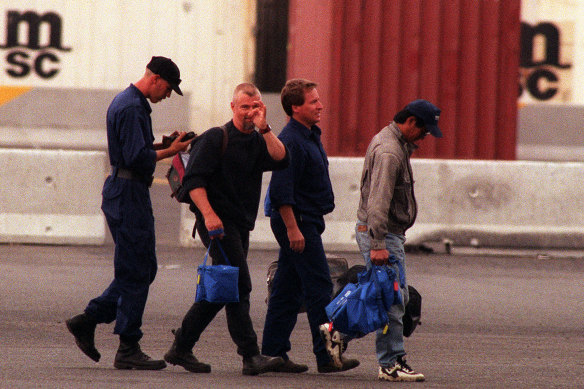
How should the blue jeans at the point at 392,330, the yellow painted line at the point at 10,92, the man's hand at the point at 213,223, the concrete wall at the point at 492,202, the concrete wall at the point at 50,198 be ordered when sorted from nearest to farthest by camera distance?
1. the man's hand at the point at 213,223
2. the blue jeans at the point at 392,330
3. the concrete wall at the point at 50,198
4. the concrete wall at the point at 492,202
5. the yellow painted line at the point at 10,92

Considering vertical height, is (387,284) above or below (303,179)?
below

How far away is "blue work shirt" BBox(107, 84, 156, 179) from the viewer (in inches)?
274

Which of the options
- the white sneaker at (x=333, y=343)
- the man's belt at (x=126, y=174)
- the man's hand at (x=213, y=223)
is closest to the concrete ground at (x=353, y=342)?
the white sneaker at (x=333, y=343)

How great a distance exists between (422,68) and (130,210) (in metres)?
7.29

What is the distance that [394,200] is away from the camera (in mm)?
7125

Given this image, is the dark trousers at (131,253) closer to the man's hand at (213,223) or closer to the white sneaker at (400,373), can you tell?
the man's hand at (213,223)

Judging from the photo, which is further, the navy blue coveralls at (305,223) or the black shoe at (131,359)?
the navy blue coveralls at (305,223)

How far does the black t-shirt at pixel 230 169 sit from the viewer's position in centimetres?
701

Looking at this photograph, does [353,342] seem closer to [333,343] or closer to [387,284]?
[333,343]

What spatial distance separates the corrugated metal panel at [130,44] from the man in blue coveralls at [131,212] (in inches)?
501

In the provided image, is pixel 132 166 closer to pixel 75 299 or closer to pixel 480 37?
pixel 75 299

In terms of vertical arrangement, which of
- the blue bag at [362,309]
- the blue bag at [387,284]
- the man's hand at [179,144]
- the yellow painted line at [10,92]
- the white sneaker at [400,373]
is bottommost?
the white sneaker at [400,373]

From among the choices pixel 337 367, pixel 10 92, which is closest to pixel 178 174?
pixel 337 367

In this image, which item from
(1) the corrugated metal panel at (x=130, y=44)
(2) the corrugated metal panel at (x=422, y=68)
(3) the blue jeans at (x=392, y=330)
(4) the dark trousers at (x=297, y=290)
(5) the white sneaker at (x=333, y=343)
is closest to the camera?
(3) the blue jeans at (x=392, y=330)
